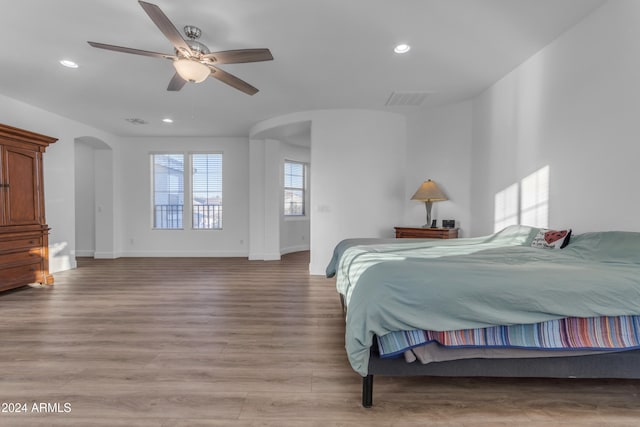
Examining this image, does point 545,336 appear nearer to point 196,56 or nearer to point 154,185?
point 196,56

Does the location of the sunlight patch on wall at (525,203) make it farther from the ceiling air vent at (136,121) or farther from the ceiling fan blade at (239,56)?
the ceiling air vent at (136,121)

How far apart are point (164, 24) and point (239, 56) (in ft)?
1.90

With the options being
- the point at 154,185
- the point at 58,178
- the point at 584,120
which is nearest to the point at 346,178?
the point at 584,120

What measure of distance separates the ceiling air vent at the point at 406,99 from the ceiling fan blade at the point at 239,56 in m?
2.23

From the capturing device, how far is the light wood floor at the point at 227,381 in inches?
58.0

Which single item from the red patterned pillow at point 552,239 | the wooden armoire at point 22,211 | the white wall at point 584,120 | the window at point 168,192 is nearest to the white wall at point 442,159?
the white wall at point 584,120

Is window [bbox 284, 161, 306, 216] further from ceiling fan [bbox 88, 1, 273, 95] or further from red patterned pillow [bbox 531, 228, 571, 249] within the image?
red patterned pillow [bbox 531, 228, 571, 249]

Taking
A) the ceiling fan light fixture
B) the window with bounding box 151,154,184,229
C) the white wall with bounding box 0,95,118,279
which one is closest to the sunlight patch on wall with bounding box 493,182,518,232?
the ceiling fan light fixture

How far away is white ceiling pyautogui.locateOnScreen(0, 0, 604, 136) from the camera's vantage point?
230 centimetres

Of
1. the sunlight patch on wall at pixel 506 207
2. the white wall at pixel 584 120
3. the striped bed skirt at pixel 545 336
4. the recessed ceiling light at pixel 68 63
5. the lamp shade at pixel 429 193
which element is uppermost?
the recessed ceiling light at pixel 68 63

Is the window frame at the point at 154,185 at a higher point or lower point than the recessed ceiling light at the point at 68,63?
lower

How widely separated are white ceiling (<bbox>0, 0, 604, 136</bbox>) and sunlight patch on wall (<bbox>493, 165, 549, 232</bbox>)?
1298mm

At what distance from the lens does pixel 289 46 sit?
9.34 feet

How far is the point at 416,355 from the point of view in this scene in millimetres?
1486
